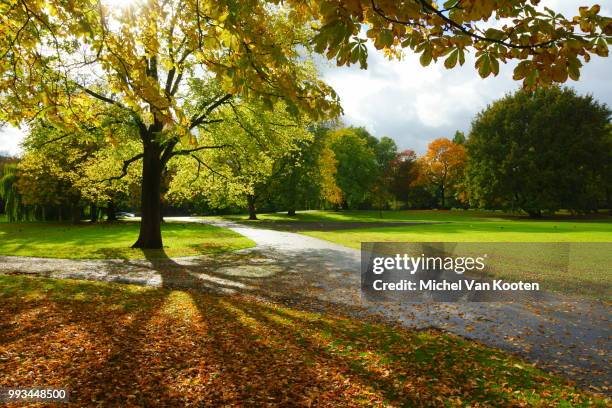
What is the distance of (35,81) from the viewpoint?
6.62 m

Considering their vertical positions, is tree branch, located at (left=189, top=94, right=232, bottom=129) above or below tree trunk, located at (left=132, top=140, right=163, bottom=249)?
above

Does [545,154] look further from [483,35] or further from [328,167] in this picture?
[483,35]

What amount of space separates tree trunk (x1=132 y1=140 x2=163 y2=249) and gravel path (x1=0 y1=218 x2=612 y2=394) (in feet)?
10.9

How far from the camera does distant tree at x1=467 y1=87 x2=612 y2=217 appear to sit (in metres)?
44.5

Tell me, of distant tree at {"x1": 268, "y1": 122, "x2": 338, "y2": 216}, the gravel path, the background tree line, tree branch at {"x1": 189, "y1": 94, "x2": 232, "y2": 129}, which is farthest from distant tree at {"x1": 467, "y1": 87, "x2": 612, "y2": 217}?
tree branch at {"x1": 189, "y1": 94, "x2": 232, "y2": 129}

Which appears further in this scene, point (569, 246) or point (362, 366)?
point (569, 246)

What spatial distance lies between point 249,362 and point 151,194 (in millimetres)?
14087

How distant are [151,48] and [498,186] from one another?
49.6 m

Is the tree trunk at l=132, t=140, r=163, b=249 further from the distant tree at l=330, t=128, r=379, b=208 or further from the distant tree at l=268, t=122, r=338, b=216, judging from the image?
the distant tree at l=330, t=128, r=379, b=208

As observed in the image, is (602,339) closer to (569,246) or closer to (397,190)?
(569,246)

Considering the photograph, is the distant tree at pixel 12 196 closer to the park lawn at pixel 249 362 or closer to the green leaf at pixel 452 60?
the park lawn at pixel 249 362

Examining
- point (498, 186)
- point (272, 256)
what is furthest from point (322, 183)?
point (272, 256)

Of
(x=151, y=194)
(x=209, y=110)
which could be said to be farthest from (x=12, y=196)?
(x=209, y=110)

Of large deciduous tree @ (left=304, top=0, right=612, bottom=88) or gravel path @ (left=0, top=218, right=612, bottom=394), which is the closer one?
large deciduous tree @ (left=304, top=0, right=612, bottom=88)
